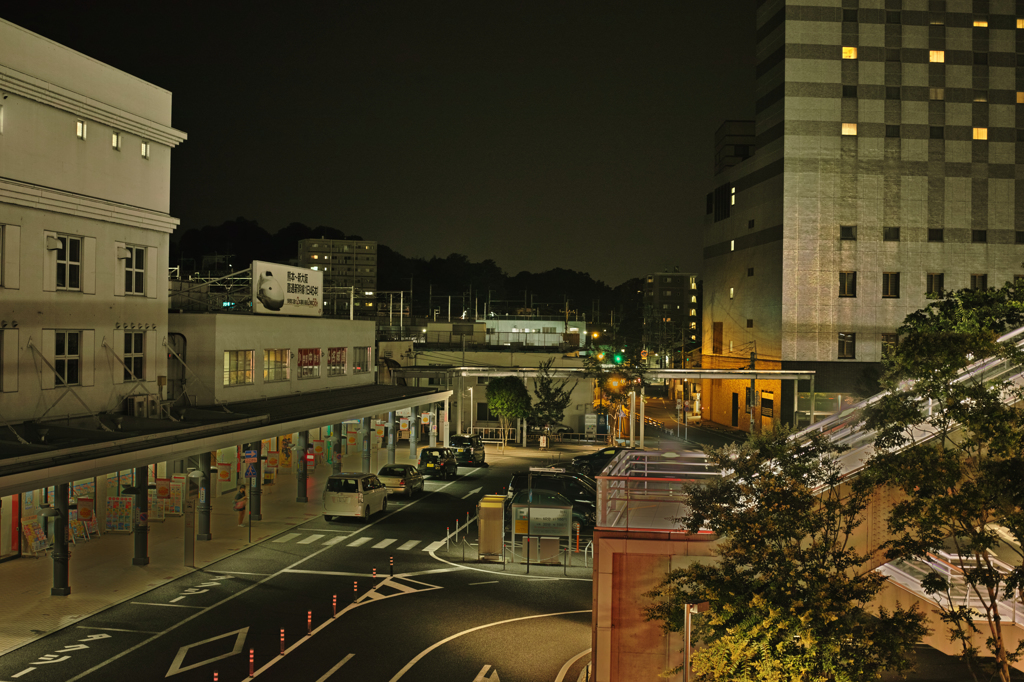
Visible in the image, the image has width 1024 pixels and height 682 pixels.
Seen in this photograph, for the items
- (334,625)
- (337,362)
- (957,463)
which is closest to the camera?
(957,463)

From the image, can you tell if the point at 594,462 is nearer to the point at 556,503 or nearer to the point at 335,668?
the point at 556,503

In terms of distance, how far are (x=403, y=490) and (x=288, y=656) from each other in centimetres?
1645

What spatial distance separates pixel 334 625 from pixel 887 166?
5384 cm

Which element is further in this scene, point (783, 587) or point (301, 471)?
point (301, 471)

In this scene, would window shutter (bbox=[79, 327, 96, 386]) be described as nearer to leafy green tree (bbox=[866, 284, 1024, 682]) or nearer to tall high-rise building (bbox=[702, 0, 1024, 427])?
leafy green tree (bbox=[866, 284, 1024, 682])

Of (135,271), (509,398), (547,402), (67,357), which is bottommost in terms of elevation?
(547,402)

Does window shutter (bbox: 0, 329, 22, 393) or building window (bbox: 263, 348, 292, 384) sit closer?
window shutter (bbox: 0, 329, 22, 393)

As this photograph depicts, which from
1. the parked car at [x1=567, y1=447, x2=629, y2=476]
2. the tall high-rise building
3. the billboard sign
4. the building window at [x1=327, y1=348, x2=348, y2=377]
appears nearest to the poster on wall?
the billboard sign

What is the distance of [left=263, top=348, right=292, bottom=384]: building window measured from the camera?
33250 mm

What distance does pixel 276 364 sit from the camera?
34094 millimetres

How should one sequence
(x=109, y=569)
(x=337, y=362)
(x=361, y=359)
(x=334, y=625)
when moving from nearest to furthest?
(x=334, y=625)
(x=109, y=569)
(x=337, y=362)
(x=361, y=359)

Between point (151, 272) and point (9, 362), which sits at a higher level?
point (151, 272)

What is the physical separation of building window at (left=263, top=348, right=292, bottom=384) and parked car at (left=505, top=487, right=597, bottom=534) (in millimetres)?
13511

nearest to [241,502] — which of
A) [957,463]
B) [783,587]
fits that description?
[783,587]
